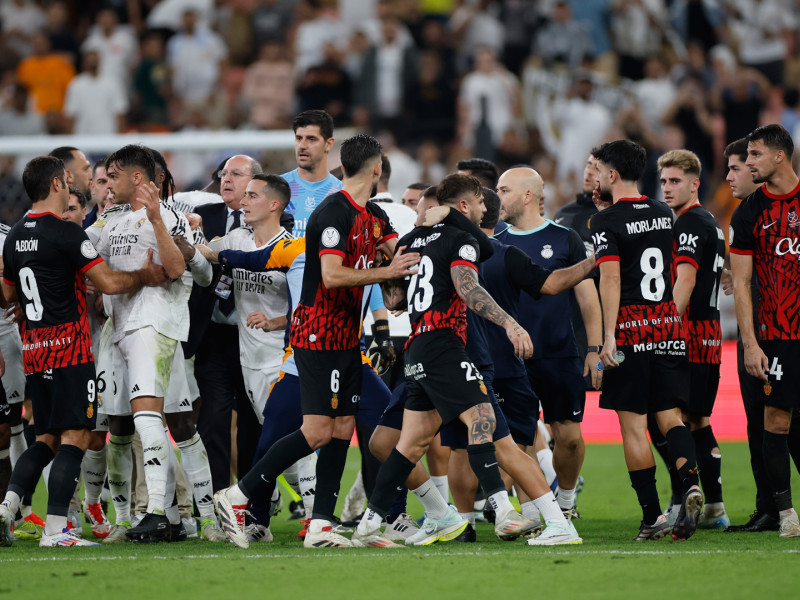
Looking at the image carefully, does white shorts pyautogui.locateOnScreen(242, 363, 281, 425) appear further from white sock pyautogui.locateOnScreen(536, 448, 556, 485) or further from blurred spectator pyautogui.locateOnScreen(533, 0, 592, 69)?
blurred spectator pyautogui.locateOnScreen(533, 0, 592, 69)

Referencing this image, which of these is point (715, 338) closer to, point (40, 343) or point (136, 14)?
point (40, 343)

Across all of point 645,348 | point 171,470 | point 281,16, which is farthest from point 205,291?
point 281,16

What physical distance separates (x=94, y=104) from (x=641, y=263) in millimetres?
12866

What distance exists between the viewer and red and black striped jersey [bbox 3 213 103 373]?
7.51m

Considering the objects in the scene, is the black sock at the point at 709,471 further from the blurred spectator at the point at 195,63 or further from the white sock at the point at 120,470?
the blurred spectator at the point at 195,63

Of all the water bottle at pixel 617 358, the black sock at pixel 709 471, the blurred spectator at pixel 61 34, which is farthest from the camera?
the blurred spectator at pixel 61 34

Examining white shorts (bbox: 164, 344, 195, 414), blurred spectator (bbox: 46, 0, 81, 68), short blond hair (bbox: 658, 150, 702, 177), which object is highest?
blurred spectator (bbox: 46, 0, 81, 68)

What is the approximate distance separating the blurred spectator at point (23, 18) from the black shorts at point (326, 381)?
1570 cm

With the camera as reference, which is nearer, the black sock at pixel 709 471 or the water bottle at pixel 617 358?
the water bottle at pixel 617 358

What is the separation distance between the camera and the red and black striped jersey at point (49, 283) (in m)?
7.51

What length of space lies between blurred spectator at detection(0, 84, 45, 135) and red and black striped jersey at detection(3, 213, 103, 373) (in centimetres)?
1113

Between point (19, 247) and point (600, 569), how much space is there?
427 cm

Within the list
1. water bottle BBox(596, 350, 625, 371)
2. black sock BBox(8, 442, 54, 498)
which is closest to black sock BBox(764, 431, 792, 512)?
water bottle BBox(596, 350, 625, 371)

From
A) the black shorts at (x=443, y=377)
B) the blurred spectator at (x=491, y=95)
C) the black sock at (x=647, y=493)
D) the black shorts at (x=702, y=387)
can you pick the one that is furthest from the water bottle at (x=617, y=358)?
the blurred spectator at (x=491, y=95)
